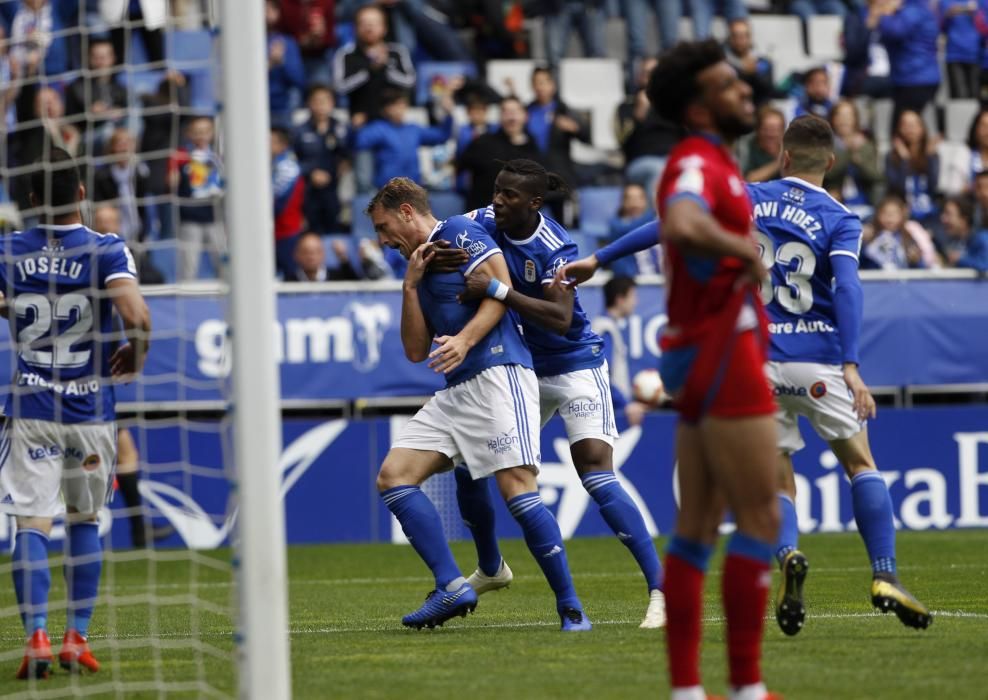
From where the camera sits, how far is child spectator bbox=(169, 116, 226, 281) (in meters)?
14.4

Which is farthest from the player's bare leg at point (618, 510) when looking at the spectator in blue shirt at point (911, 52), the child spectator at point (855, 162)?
the spectator in blue shirt at point (911, 52)

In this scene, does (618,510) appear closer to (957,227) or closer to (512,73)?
(957,227)

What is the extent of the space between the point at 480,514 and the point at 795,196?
2322 millimetres

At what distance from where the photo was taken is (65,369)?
725 cm

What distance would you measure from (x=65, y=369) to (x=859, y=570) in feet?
21.7

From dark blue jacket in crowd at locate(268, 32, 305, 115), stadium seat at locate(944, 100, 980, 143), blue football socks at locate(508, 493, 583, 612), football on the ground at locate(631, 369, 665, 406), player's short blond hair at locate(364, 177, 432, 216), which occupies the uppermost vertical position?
dark blue jacket in crowd at locate(268, 32, 305, 115)

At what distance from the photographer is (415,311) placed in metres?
8.30

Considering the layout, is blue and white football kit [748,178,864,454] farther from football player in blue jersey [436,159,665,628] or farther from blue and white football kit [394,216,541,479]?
blue and white football kit [394,216,541,479]

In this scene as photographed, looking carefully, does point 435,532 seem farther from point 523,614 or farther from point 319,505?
point 319,505

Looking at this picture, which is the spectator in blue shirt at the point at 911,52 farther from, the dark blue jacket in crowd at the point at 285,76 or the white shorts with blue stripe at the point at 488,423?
the white shorts with blue stripe at the point at 488,423

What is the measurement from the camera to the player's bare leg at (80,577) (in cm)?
727

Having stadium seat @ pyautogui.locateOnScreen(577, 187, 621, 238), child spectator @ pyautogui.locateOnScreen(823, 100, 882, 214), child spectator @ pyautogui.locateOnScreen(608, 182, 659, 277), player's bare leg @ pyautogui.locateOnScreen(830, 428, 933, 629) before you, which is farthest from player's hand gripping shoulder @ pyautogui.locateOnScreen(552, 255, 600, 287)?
child spectator @ pyautogui.locateOnScreen(823, 100, 882, 214)

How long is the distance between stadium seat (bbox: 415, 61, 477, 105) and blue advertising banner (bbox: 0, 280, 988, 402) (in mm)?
5583

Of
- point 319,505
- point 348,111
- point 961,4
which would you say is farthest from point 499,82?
point 319,505
